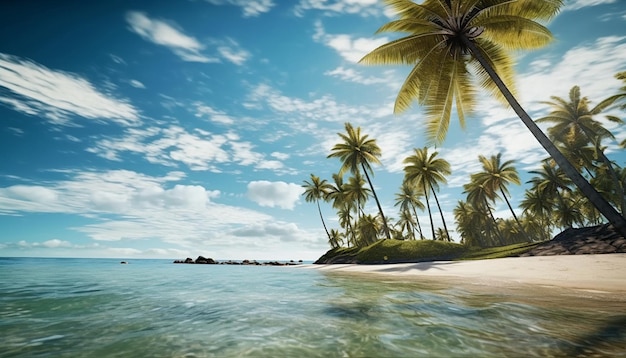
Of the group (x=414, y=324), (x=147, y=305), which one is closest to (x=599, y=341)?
(x=414, y=324)

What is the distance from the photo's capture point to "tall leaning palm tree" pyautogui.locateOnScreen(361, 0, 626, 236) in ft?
36.7

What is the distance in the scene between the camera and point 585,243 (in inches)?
613

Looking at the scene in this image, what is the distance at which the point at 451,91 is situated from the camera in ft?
45.7

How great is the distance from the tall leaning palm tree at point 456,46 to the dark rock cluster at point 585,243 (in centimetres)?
937

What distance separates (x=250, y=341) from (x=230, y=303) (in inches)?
143

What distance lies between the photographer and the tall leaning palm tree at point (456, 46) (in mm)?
11180

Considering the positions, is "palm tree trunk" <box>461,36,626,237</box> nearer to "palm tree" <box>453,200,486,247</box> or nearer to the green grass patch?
the green grass patch

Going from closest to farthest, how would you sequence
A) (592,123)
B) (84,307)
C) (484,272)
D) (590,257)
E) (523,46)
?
(84,307)
(523,46)
(590,257)
(484,272)
(592,123)

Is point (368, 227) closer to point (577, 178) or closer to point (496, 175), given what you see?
point (496, 175)

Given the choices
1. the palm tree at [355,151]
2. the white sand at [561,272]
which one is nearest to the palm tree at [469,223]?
the palm tree at [355,151]

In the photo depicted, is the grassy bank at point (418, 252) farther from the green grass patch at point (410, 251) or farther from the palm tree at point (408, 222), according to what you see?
the palm tree at point (408, 222)

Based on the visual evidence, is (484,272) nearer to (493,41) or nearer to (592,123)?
(493,41)

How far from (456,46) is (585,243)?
43.0ft

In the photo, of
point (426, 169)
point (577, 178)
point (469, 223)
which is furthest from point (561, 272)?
point (469, 223)
